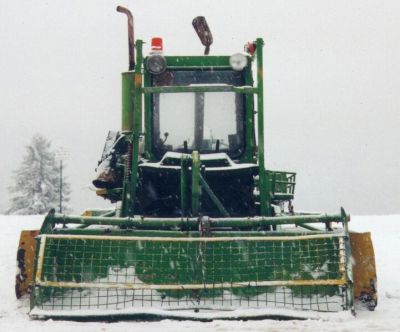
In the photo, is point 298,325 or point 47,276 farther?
point 47,276

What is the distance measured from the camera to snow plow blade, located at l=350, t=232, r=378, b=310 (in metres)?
5.38

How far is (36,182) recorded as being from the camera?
3725cm

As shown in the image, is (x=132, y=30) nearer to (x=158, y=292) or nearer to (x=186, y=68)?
(x=186, y=68)

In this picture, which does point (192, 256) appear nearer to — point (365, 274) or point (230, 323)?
point (230, 323)

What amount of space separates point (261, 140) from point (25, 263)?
268 cm

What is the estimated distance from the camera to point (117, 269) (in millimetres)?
5496

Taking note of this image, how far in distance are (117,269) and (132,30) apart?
9.18ft

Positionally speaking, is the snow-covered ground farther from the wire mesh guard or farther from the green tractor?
the wire mesh guard

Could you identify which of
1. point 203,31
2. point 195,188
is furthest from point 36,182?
point 195,188

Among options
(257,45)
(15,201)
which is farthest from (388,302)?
(15,201)

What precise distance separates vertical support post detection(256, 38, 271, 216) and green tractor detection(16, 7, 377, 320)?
0.5 inches

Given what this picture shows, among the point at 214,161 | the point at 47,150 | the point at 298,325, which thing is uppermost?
the point at 47,150

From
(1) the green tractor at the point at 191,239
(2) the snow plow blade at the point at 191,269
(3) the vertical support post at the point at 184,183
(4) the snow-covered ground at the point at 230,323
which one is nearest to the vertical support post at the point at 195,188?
(1) the green tractor at the point at 191,239

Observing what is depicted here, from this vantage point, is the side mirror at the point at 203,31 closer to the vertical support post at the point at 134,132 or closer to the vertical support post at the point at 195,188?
the vertical support post at the point at 134,132
